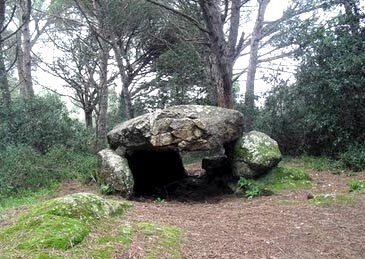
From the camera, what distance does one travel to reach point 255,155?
8375mm

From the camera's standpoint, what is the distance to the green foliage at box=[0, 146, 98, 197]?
8.98m

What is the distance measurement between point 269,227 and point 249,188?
2720 mm

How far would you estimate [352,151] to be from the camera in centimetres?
1002

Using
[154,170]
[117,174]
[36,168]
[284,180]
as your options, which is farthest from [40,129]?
[284,180]

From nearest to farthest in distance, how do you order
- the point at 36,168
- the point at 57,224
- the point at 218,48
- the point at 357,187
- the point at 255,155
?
the point at 57,224 → the point at 357,187 → the point at 255,155 → the point at 36,168 → the point at 218,48

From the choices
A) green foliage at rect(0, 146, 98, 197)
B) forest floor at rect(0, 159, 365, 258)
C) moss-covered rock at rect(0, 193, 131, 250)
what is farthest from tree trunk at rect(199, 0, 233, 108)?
moss-covered rock at rect(0, 193, 131, 250)

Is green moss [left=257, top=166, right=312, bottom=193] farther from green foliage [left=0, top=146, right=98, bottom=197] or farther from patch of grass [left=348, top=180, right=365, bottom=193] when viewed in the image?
green foliage [left=0, top=146, right=98, bottom=197]

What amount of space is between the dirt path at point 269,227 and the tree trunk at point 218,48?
3.80 metres

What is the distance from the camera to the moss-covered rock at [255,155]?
8.28 m

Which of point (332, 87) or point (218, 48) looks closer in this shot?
point (218, 48)

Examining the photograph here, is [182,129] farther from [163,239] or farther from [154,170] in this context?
[163,239]

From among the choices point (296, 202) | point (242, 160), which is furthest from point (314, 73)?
point (296, 202)

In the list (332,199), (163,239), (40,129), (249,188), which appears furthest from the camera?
(40,129)

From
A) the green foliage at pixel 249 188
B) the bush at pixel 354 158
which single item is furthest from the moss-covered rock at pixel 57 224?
the bush at pixel 354 158
